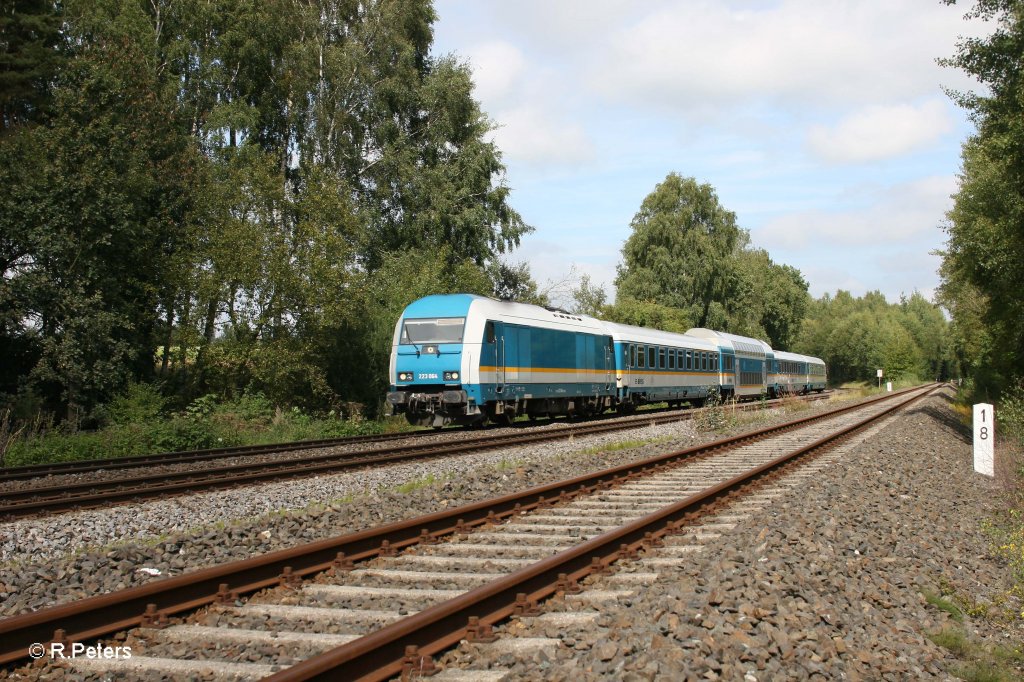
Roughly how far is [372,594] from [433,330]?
14.5m

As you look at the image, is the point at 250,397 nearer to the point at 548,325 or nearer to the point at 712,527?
the point at 548,325

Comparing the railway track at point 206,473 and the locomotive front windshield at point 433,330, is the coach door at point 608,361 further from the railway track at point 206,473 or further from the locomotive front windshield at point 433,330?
the locomotive front windshield at point 433,330

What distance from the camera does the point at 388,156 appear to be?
33.9 meters

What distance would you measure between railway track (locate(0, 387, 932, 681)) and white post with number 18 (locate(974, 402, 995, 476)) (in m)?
6.84

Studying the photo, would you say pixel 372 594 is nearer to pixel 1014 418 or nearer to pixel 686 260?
pixel 1014 418

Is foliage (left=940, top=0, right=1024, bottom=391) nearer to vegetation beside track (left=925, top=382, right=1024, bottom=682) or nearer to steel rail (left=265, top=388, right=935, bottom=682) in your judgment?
vegetation beside track (left=925, top=382, right=1024, bottom=682)

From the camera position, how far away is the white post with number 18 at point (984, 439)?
44.8 ft

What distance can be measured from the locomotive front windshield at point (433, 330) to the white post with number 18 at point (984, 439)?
35.1 ft

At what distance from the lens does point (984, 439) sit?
13781 millimetres

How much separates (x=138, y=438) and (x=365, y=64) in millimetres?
20317

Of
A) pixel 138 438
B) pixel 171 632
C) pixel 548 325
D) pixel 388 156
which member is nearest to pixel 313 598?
pixel 171 632

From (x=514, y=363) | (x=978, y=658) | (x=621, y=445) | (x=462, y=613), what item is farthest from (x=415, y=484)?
(x=514, y=363)

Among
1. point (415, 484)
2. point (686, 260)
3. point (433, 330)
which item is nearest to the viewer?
point (415, 484)

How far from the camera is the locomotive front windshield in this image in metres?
19.8
